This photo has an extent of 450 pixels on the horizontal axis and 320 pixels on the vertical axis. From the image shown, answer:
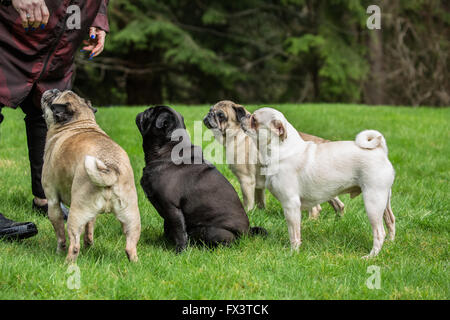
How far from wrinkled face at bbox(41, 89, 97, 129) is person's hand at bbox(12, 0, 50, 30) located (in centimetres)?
60

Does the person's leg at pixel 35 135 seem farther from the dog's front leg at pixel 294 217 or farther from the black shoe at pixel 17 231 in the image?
the dog's front leg at pixel 294 217

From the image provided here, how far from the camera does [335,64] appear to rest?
1661 centimetres

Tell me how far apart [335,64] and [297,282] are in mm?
13962

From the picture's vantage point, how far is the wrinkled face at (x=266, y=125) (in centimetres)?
418

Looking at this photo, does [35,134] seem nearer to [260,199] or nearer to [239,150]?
[239,150]

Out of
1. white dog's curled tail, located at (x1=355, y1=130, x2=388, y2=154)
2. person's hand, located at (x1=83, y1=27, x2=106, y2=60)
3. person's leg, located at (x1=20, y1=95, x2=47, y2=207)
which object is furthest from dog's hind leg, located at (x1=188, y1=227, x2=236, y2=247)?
person's hand, located at (x1=83, y1=27, x2=106, y2=60)

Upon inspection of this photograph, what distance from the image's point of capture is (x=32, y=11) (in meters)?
3.96

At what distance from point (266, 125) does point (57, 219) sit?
188 centimetres

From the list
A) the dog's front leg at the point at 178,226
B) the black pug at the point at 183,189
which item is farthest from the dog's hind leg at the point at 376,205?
the dog's front leg at the point at 178,226

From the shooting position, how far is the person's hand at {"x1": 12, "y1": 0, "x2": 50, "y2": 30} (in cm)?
393

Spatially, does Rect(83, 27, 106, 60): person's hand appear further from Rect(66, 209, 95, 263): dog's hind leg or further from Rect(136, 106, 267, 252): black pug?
Rect(66, 209, 95, 263): dog's hind leg

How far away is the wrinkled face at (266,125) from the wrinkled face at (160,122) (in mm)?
616
